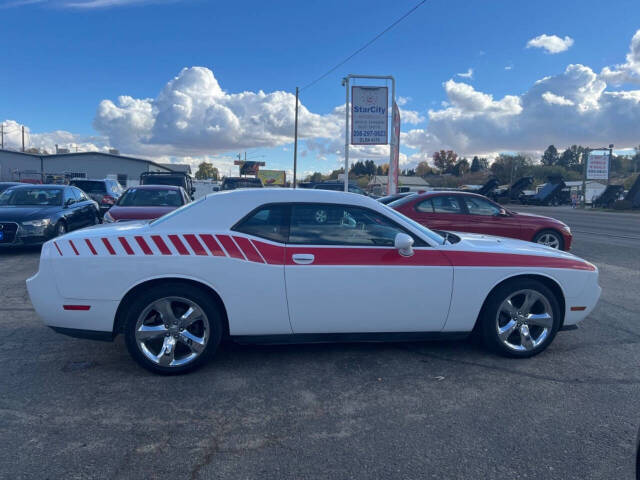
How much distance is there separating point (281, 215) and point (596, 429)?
2743mm

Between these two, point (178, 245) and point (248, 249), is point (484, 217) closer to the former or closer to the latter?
point (248, 249)

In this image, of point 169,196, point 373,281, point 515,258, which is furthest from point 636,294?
Result: point 169,196

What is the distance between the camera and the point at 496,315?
13.2 feet

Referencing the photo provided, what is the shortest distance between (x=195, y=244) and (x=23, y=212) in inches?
288

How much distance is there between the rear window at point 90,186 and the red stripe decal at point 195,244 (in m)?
14.8

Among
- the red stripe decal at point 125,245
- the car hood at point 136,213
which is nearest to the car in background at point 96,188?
the car hood at point 136,213

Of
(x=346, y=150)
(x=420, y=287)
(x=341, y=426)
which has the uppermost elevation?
(x=346, y=150)

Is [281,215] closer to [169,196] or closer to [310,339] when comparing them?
[310,339]

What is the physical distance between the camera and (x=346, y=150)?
17.0 meters

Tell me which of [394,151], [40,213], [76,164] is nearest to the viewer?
[40,213]

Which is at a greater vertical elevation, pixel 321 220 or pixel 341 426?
pixel 321 220

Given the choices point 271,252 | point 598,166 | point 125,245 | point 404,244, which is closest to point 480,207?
point 404,244

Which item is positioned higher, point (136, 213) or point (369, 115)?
point (369, 115)

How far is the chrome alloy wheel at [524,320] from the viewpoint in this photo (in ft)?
13.3
